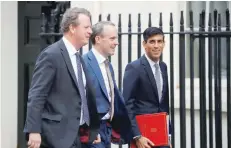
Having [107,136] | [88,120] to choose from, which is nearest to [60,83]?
[88,120]

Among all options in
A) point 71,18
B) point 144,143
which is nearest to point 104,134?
point 144,143

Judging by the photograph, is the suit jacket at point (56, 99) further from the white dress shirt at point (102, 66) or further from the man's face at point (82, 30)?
the white dress shirt at point (102, 66)

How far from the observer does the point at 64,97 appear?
3699 mm

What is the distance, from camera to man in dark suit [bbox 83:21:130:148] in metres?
4.09

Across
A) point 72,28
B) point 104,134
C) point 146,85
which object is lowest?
point 104,134

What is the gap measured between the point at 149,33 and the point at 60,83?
44.2 inches

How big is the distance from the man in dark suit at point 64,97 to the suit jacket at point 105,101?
18cm

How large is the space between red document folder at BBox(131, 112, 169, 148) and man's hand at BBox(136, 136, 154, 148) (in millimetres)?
39

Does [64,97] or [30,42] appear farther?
[30,42]

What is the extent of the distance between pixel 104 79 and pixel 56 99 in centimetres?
61

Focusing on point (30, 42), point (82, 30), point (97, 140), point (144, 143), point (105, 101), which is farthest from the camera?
point (30, 42)

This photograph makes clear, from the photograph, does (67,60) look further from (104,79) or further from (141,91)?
(141,91)

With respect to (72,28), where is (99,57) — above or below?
below

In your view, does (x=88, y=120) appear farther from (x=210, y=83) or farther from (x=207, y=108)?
(x=207, y=108)
